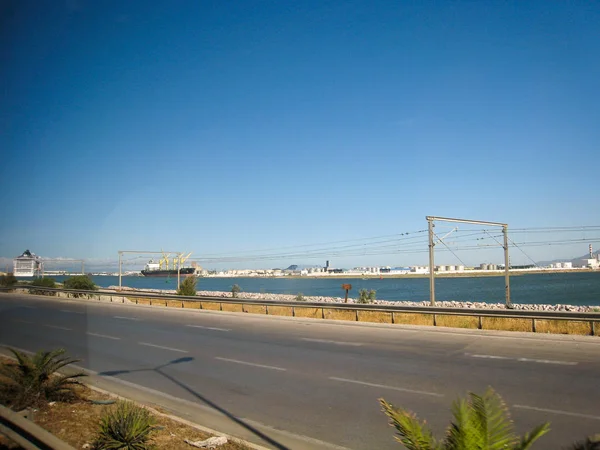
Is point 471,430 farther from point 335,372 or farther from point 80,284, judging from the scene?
point 80,284

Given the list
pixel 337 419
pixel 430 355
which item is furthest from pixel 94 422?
pixel 430 355

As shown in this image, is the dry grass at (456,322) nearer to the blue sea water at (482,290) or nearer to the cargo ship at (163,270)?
the blue sea water at (482,290)

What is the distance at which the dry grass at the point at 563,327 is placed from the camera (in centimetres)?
1697

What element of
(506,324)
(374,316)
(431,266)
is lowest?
(374,316)

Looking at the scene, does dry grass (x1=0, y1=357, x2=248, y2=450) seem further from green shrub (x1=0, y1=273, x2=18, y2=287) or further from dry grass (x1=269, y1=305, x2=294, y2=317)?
green shrub (x1=0, y1=273, x2=18, y2=287)

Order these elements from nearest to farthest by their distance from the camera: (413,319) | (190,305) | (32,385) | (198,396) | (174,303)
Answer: (32,385) < (198,396) < (413,319) < (190,305) < (174,303)

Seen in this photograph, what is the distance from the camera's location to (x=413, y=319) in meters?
21.7

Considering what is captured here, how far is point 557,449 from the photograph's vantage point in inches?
229

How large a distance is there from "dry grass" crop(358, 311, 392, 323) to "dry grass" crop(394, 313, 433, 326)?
0.43m

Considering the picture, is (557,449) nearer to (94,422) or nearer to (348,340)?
Answer: (94,422)

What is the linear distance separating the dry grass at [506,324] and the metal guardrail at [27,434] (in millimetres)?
17218

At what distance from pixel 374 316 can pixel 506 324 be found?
659 centimetres

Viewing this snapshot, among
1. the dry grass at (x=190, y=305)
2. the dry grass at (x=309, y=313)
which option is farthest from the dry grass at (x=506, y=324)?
the dry grass at (x=190, y=305)

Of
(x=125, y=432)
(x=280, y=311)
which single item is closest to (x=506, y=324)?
(x=280, y=311)
